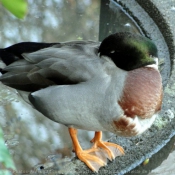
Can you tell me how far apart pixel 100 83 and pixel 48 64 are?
374 mm

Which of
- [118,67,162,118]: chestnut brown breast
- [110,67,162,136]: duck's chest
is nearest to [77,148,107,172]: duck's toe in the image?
[110,67,162,136]: duck's chest

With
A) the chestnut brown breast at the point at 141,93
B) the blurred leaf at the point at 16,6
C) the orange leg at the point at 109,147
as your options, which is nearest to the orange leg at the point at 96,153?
the orange leg at the point at 109,147

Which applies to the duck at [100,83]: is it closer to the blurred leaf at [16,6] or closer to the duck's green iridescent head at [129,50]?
the duck's green iridescent head at [129,50]

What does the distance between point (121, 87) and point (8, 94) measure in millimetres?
1483

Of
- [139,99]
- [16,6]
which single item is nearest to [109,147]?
[139,99]

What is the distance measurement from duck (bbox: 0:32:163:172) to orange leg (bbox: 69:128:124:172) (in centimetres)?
1

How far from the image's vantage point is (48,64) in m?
2.23

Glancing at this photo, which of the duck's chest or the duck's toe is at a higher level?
the duck's chest

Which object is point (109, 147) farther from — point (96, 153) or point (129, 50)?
point (129, 50)

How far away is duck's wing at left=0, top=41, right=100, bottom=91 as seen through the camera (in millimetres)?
2125

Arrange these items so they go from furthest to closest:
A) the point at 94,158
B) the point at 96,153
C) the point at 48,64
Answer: the point at 96,153
the point at 94,158
the point at 48,64

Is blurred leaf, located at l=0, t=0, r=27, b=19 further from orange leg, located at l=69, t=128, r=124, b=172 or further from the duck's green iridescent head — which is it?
orange leg, located at l=69, t=128, r=124, b=172

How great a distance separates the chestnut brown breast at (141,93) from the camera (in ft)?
6.51

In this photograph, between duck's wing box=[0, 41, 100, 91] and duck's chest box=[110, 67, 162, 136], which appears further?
duck's wing box=[0, 41, 100, 91]
